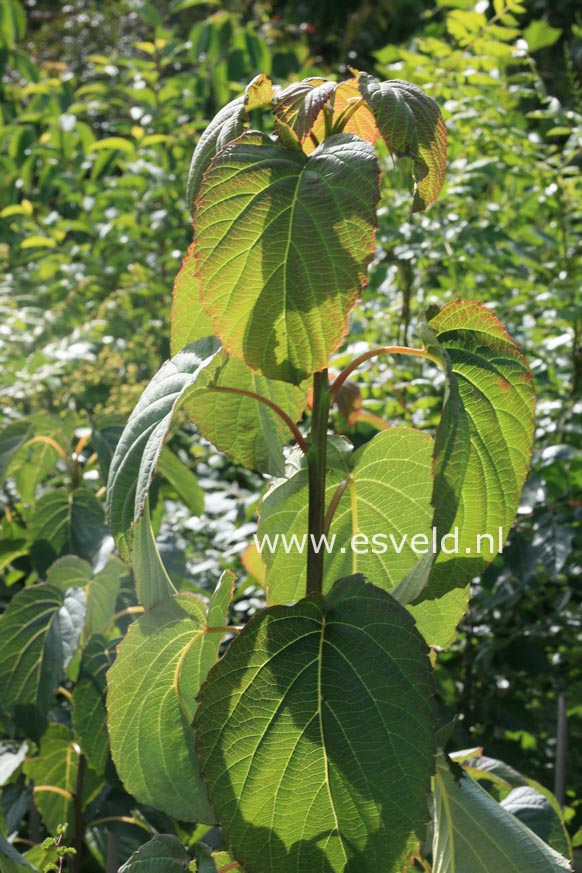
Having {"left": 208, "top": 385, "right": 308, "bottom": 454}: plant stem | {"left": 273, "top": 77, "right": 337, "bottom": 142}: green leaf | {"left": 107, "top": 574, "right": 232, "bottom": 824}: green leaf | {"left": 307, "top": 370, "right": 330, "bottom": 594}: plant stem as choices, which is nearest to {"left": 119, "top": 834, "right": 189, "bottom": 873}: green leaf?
{"left": 107, "top": 574, "right": 232, "bottom": 824}: green leaf

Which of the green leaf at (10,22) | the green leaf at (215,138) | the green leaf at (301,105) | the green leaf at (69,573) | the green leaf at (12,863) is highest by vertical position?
the green leaf at (10,22)

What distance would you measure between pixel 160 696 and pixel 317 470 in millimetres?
252

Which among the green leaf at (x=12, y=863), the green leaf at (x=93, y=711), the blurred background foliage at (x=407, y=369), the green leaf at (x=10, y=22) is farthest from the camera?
the green leaf at (x=10, y=22)

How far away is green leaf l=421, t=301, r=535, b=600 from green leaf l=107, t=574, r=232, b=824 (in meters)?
0.21

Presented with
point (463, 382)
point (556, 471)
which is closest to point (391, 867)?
point (463, 382)

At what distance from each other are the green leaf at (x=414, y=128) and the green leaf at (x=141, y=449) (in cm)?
22

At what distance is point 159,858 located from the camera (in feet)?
2.98

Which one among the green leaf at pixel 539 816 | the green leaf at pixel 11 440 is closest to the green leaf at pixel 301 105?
the green leaf at pixel 539 816

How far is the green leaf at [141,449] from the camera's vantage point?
778 mm

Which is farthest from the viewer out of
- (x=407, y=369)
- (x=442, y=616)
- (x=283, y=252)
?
(x=407, y=369)

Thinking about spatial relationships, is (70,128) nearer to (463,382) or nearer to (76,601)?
(76,601)

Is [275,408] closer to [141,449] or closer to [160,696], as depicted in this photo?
[141,449]

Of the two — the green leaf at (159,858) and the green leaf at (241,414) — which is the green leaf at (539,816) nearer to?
the green leaf at (159,858)

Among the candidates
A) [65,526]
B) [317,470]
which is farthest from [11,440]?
[317,470]
